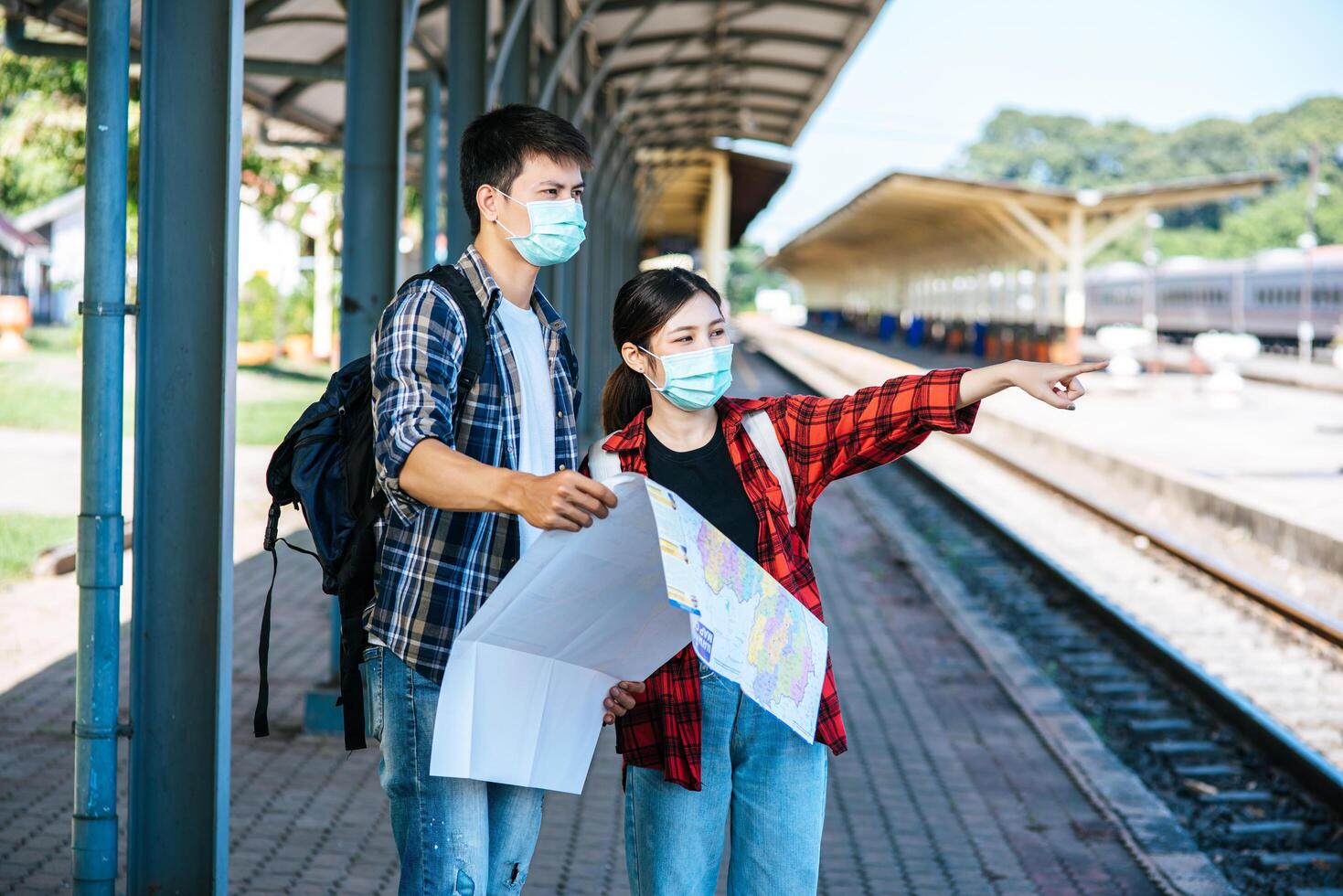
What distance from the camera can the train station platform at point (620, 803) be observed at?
5.20 meters

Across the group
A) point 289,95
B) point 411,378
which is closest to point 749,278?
point 289,95

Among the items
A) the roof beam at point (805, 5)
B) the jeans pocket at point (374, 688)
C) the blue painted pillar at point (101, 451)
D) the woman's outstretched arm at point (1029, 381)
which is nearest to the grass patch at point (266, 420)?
the roof beam at point (805, 5)

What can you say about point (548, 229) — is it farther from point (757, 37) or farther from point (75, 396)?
point (75, 396)

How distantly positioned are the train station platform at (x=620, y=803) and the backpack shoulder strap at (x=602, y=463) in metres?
2.36

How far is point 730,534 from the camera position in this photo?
305 centimetres

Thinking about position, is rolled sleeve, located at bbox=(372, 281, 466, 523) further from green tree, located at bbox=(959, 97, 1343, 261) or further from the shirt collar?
green tree, located at bbox=(959, 97, 1343, 261)

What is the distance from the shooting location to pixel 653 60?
15.3m

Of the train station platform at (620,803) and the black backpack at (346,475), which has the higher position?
the black backpack at (346,475)

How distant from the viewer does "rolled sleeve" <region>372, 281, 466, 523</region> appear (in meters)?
2.54

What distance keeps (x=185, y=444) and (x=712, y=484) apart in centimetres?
174

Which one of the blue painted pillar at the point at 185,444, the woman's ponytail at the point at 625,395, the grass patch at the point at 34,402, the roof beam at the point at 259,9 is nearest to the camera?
the woman's ponytail at the point at 625,395

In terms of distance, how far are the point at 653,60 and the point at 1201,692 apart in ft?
29.9

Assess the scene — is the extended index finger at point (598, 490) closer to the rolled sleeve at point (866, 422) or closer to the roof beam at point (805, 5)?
the rolled sleeve at point (866, 422)

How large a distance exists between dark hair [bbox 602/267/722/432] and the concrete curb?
10.2 ft
